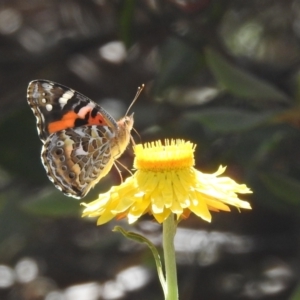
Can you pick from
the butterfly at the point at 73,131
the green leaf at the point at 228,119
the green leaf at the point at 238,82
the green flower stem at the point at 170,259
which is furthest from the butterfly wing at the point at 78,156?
the green leaf at the point at 238,82

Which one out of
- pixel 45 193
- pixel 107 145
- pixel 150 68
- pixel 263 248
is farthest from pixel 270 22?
pixel 107 145

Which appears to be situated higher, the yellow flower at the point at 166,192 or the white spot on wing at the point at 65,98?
the white spot on wing at the point at 65,98

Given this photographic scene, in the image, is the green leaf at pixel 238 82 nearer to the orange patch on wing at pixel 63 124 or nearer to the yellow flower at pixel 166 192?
the orange patch on wing at pixel 63 124

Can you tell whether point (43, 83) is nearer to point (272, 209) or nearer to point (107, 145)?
point (107, 145)

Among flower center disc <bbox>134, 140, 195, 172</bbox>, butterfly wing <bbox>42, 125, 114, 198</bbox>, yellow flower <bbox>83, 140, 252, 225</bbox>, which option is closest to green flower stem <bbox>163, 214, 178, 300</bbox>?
yellow flower <bbox>83, 140, 252, 225</bbox>

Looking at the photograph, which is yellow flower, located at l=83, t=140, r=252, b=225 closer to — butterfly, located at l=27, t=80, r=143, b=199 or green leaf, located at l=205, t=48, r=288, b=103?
butterfly, located at l=27, t=80, r=143, b=199

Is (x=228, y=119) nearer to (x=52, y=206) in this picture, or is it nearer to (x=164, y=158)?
(x=52, y=206)

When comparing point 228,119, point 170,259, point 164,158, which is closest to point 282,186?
point 228,119
